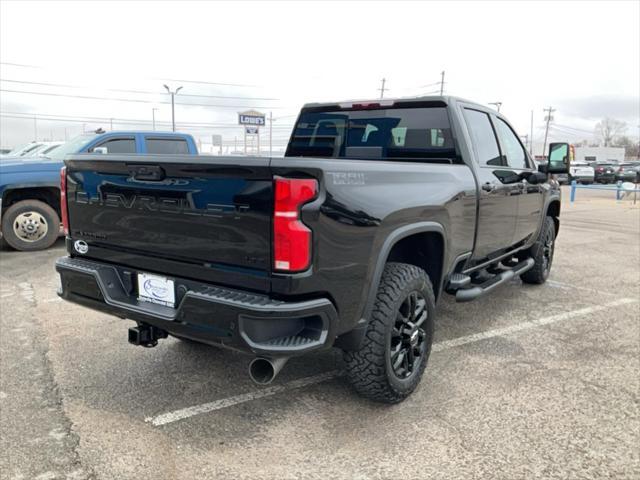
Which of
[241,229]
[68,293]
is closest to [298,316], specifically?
[241,229]

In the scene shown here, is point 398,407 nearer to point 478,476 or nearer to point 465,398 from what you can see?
point 465,398

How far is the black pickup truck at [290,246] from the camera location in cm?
238

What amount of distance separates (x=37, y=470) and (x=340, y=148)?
321cm

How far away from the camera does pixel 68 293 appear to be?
3184mm

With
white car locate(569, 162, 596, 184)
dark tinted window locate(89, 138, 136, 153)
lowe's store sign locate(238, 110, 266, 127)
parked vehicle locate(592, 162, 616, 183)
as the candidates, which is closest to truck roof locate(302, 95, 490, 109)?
dark tinted window locate(89, 138, 136, 153)

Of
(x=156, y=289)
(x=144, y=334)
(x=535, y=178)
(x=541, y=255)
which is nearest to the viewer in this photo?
(x=156, y=289)

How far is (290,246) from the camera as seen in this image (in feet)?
7.66

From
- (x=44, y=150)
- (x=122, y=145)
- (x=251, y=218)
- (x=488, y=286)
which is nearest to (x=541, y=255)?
(x=488, y=286)

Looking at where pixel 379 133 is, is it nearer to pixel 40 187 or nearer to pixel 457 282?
pixel 457 282

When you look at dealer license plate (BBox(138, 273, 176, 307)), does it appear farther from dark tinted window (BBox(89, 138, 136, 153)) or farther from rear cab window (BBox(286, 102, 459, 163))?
dark tinted window (BBox(89, 138, 136, 153))

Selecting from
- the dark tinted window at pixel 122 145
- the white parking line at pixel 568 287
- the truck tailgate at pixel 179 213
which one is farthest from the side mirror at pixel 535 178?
the dark tinted window at pixel 122 145

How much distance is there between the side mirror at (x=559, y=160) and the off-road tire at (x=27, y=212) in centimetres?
701

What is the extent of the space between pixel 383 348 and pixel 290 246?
0.95 meters

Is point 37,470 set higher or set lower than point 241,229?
lower
